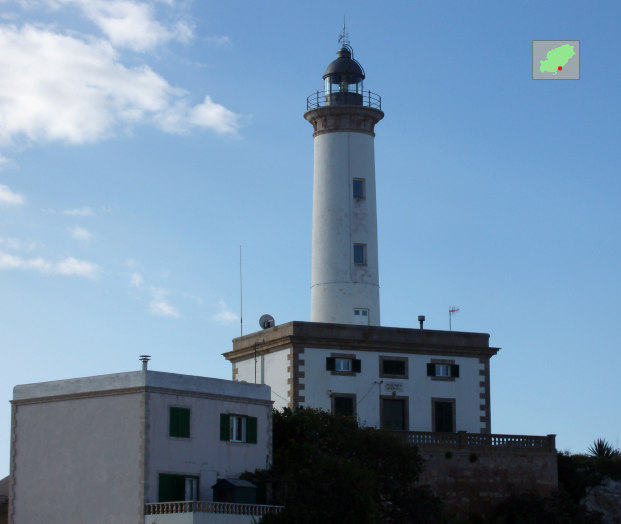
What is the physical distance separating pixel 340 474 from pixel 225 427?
445 cm

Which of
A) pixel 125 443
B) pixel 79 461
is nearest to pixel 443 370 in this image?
pixel 125 443

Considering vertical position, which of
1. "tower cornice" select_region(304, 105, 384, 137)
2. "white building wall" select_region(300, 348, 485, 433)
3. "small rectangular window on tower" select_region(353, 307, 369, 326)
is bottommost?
"white building wall" select_region(300, 348, 485, 433)

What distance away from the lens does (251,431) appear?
4725 centimetres

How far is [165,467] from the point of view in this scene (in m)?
44.2

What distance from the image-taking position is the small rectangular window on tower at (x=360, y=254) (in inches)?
2355

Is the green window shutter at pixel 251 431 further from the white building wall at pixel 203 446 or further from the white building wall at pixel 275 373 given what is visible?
the white building wall at pixel 275 373

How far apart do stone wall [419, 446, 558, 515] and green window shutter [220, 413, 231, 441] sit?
30.8 feet

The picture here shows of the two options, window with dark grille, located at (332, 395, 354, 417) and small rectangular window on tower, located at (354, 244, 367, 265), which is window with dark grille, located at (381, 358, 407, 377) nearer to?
window with dark grille, located at (332, 395, 354, 417)

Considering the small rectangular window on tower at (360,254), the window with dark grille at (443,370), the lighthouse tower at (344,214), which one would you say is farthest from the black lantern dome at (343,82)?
the window with dark grille at (443,370)

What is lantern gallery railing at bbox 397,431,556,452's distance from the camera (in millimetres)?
53844

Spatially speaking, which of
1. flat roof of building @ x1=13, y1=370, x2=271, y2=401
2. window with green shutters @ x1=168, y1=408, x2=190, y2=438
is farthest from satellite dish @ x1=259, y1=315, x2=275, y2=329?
window with green shutters @ x1=168, y1=408, x2=190, y2=438

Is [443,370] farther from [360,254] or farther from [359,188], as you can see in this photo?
[359,188]

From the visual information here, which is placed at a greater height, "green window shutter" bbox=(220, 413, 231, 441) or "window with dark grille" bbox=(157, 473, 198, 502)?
"green window shutter" bbox=(220, 413, 231, 441)

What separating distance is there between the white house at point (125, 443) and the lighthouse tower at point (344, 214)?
1229 centimetres
